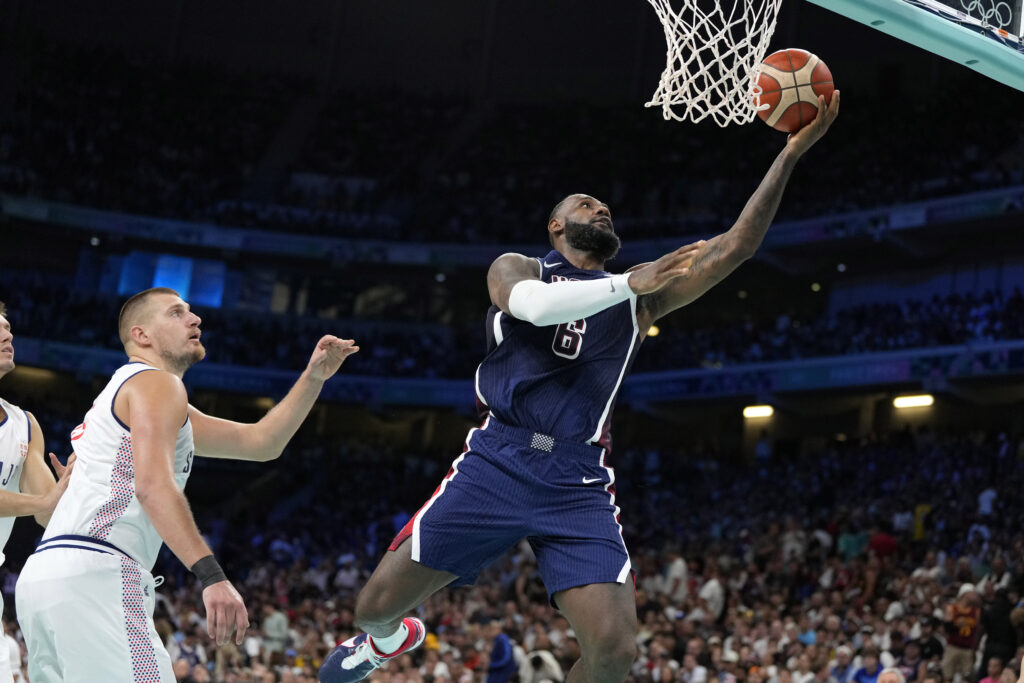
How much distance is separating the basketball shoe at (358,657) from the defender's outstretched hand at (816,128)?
115 inches

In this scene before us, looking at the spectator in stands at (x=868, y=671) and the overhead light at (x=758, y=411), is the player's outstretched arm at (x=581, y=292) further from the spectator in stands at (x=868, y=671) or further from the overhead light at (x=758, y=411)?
the overhead light at (x=758, y=411)

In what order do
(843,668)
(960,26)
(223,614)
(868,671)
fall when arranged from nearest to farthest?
(223,614), (960,26), (868,671), (843,668)

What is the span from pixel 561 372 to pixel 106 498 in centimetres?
210

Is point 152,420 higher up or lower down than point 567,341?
lower down

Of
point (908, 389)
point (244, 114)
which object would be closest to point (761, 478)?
point (908, 389)

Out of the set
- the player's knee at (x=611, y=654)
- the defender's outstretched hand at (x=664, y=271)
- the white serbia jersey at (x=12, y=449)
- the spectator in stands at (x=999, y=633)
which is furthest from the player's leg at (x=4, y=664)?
the spectator in stands at (x=999, y=633)

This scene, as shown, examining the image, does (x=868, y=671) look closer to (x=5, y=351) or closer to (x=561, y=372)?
(x=561, y=372)

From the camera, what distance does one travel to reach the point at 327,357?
221 inches

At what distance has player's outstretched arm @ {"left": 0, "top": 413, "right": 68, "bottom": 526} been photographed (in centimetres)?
464

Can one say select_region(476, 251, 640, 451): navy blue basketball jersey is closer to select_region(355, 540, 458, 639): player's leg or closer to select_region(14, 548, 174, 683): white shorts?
select_region(355, 540, 458, 639): player's leg

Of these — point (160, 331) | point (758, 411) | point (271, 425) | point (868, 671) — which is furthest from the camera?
point (758, 411)

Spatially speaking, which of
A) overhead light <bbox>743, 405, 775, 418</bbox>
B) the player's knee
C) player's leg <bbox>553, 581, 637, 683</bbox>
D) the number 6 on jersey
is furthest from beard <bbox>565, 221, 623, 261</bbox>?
overhead light <bbox>743, 405, 775, 418</bbox>

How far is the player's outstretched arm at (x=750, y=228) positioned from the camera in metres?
5.33

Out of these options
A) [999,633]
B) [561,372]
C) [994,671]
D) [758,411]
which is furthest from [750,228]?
[758,411]
